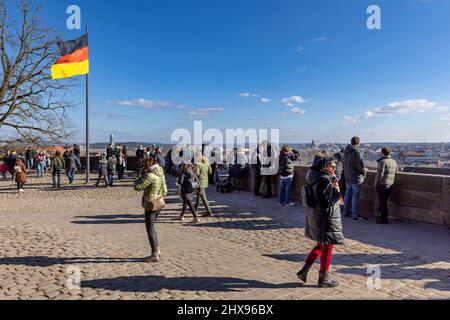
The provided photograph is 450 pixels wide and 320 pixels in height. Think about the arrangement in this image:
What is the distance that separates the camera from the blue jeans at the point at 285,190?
11305 mm

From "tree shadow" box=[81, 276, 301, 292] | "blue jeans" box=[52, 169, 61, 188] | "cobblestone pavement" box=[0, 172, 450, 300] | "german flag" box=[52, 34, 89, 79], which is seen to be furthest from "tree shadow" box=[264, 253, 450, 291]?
"german flag" box=[52, 34, 89, 79]

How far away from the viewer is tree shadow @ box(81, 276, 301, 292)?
4.76m

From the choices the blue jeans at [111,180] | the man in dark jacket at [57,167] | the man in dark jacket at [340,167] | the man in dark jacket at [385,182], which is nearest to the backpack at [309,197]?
the man in dark jacket at [385,182]

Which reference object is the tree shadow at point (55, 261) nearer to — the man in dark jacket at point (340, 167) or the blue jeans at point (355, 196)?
the blue jeans at point (355, 196)

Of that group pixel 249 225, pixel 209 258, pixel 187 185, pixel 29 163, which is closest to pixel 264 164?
pixel 249 225

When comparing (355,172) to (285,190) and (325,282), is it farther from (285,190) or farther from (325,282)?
(325,282)

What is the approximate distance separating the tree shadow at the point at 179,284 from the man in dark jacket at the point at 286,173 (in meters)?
6.52

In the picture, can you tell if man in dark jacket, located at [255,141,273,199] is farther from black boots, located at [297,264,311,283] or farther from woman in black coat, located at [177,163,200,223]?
black boots, located at [297,264,311,283]

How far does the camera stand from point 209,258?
6168 mm

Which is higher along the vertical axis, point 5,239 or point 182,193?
point 182,193
